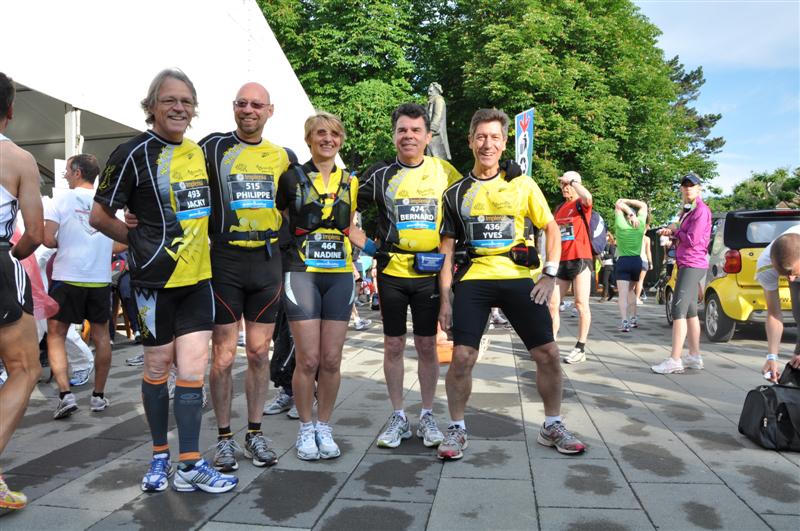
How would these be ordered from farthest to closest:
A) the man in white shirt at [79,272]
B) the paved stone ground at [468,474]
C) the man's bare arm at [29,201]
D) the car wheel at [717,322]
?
the car wheel at [717,322]
the man in white shirt at [79,272]
the man's bare arm at [29,201]
the paved stone ground at [468,474]

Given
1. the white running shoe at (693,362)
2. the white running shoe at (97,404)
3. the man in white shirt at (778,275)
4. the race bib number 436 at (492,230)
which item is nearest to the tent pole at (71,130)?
the white running shoe at (97,404)

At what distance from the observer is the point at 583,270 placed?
7305 millimetres

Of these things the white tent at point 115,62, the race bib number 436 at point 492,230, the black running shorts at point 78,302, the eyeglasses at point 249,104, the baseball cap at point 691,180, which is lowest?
the black running shorts at point 78,302

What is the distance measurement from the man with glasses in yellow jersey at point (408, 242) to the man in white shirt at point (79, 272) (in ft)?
8.06

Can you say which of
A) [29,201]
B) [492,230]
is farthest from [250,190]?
[492,230]

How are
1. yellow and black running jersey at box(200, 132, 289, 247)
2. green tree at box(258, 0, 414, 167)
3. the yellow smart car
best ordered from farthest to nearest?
green tree at box(258, 0, 414, 167), the yellow smart car, yellow and black running jersey at box(200, 132, 289, 247)

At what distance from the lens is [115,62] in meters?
8.99

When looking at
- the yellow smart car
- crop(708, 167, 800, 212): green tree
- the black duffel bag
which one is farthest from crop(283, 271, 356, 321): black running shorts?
crop(708, 167, 800, 212): green tree

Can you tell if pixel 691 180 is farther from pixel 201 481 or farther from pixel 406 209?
pixel 201 481

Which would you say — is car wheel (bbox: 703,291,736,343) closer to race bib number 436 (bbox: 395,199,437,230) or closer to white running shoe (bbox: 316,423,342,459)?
race bib number 436 (bbox: 395,199,437,230)

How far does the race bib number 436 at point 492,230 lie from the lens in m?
3.84

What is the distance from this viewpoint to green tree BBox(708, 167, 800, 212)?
4000 cm

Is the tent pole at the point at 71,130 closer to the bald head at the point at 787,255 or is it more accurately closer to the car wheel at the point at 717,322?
the bald head at the point at 787,255

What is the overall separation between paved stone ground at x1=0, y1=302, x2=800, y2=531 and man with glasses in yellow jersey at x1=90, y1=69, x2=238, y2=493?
0.86 ft
